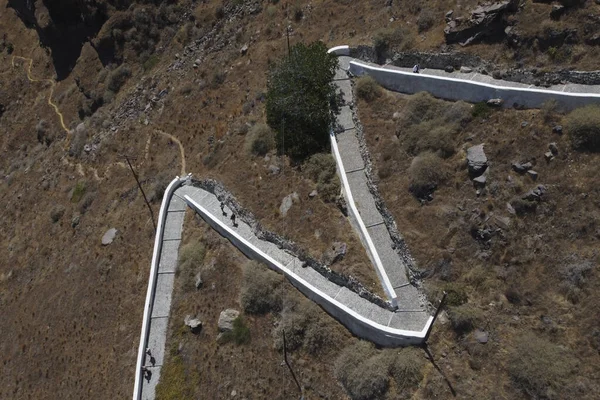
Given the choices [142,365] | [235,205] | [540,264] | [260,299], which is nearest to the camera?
[540,264]

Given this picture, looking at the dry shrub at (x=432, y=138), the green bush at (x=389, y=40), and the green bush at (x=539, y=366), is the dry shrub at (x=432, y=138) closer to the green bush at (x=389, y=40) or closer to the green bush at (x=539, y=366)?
the green bush at (x=389, y=40)

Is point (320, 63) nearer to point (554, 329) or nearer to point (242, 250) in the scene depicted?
point (242, 250)

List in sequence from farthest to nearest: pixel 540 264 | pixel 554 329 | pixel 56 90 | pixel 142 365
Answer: pixel 56 90
pixel 142 365
pixel 540 264
pixel 554 329

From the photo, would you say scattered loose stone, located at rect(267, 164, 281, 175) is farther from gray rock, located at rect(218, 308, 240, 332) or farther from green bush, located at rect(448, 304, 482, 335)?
green bush, located at rect(448, 304, 482, 335)

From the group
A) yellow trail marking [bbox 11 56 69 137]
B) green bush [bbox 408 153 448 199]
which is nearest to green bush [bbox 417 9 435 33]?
green bush [bbox 408 153 448 199]

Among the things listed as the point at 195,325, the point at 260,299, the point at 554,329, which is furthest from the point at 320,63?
the point at 554,329

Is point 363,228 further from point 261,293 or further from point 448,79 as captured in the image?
point 448,79

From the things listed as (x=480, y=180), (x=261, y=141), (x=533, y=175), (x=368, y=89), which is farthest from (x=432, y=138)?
(x=261, y=141)
